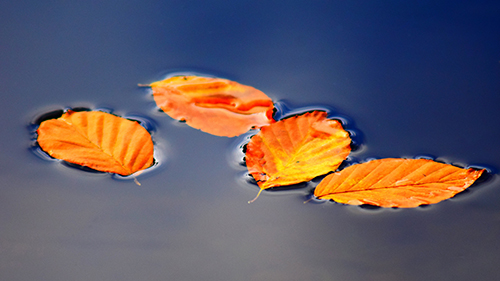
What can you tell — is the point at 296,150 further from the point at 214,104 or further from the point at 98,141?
the point at 98,141

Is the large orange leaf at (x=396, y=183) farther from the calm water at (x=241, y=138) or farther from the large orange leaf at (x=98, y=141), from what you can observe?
the large orange leaf at (x=98, y=141)

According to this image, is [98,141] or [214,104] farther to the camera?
[214,104]

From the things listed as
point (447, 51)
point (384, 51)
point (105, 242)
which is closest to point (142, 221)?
point (105, 242)

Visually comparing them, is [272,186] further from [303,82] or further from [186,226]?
[303,82]

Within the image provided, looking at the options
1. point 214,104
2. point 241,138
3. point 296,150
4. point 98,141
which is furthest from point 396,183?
point 98,141

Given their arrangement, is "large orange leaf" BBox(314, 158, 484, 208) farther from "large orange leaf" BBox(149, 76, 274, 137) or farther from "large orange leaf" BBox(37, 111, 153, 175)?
"large orange leaf" BBox(37, 111, 153, 175)

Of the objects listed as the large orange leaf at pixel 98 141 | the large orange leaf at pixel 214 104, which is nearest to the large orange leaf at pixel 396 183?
the large orange leaf at pixel 214 104

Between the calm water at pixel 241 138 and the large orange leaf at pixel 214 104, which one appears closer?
the calm water at pixel 241 138
